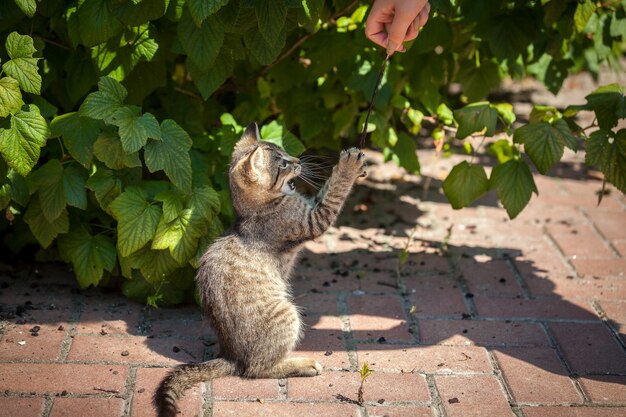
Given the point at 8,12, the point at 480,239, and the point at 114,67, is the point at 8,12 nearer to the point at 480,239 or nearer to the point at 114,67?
the point at 114,67

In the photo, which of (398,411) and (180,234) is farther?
(180,234)

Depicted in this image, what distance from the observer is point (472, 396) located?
11.1ft

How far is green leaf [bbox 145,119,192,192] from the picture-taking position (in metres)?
3.47

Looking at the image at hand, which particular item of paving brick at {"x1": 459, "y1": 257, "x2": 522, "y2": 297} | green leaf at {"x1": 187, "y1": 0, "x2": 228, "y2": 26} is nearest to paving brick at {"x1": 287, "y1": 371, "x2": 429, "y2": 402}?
paving brick at {"x1": 459, "y1": 257, "x2": 522, "y2": 297}

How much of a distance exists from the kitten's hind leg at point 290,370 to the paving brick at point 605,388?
1.29m

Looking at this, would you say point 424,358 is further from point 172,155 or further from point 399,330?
point 172,155

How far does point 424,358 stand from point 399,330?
31cm

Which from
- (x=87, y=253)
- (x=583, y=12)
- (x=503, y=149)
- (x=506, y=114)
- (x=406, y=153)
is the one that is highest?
(x=583, y=12)

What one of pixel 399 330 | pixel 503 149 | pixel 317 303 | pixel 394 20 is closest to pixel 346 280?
pixel 317 303

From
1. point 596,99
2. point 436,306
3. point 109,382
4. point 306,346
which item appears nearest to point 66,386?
point 109,382

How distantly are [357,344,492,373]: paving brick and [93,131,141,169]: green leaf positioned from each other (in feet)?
4.94

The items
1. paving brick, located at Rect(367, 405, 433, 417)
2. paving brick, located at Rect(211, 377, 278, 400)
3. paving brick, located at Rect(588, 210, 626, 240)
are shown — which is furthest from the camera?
paving brick, located at Rect(588, 210, 626, 240)

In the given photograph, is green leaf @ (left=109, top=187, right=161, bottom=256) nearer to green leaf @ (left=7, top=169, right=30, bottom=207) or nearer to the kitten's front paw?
green leaf @ (left=7, top=169, right=30, bottom=207)

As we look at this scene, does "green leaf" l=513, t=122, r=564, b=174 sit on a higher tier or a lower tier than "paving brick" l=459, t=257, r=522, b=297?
higher
